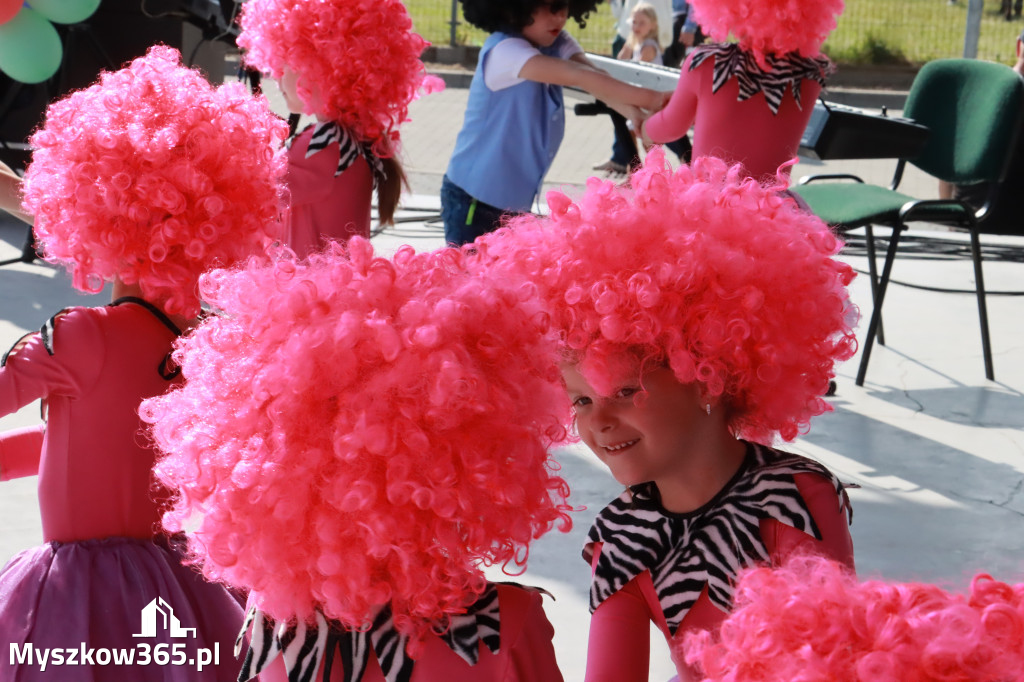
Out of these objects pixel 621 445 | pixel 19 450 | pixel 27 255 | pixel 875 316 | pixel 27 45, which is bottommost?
pixel 27 255

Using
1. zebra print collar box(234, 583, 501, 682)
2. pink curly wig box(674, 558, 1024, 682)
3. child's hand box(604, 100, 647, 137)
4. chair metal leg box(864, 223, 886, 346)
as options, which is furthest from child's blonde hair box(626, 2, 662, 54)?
pink curly wig box(674, 558, 1024, 682)

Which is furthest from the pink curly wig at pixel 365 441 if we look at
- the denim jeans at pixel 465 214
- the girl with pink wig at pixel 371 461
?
the denim jeans at pixel 465 214

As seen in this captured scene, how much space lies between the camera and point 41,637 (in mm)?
1888

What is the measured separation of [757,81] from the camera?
392cm

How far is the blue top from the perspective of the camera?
409 centimetres

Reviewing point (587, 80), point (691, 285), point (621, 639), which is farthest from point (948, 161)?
point (621, 639)

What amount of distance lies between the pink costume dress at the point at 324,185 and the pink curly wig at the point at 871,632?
255cm

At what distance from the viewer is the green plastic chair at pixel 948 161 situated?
15.1 ft

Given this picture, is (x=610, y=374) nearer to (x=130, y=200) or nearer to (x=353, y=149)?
(x=130, y=200)

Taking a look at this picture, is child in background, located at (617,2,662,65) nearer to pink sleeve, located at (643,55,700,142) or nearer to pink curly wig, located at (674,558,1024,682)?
pink sleeve, located at (643,55,700,142)

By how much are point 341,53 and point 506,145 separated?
76 centimetres

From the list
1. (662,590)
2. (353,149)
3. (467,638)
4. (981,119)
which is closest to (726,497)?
(662,590)

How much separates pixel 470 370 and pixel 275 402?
23cm

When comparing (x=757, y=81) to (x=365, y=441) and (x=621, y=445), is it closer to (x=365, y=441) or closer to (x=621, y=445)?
(x=621, y=445)
